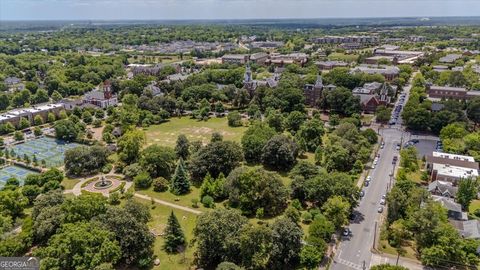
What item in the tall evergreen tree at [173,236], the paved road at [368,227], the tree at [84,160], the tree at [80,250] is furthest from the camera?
the tree at [84,160]

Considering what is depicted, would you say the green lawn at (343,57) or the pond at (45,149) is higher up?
the green lawn at (343,57)

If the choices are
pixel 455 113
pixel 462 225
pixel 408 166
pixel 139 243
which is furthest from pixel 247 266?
pixel 455 113

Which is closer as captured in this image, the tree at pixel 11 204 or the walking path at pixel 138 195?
the tree at pixel 11 204

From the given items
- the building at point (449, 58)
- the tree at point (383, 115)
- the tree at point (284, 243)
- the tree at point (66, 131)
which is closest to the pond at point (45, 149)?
the tree at point (66, 131)

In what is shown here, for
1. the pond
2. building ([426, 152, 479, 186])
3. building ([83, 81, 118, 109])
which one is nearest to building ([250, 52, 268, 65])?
building ([83, 81, 118, 109])

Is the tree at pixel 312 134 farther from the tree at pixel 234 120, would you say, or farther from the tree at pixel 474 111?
the tree at pixel 474 111
